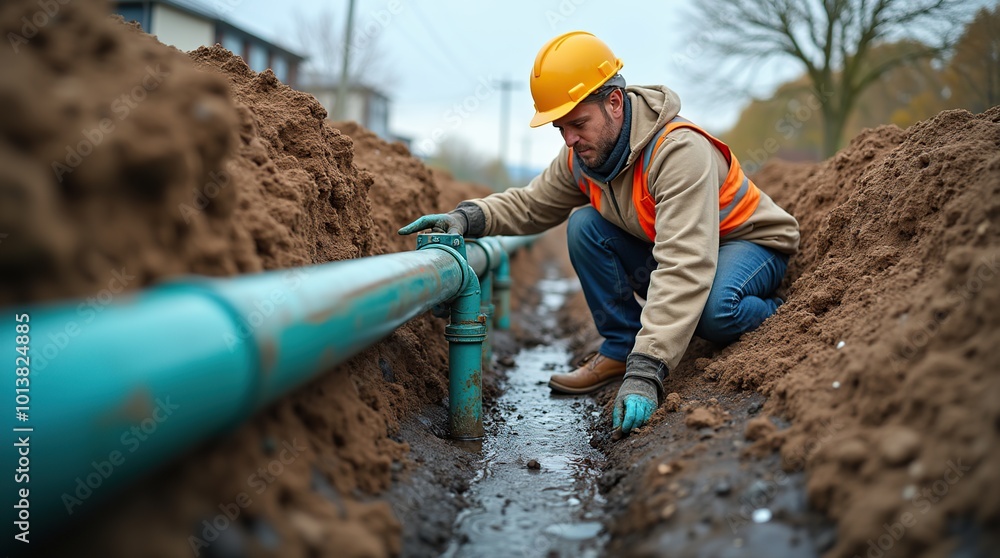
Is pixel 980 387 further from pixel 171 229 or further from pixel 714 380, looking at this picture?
pixel 171 229

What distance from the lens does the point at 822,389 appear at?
2.19 meters

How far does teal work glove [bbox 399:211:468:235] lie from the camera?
130 inches

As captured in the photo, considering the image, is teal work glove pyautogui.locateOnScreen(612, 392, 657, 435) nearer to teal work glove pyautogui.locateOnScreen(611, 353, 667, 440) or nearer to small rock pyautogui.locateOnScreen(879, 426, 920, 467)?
teal work glove pyautogui.locateOnScreen(611, 353, 667, 440)

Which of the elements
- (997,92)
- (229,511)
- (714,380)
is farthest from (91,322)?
(997,92)

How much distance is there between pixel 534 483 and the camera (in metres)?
2.66

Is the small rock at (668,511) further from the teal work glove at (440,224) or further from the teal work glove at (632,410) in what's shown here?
the teal work glove at (440,224)

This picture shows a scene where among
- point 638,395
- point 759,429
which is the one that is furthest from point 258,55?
point 759,429

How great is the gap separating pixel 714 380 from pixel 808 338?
442 mm

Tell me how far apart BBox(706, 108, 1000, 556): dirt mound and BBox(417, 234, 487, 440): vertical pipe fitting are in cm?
101

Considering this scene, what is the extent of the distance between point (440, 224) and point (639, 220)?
37.9 inches

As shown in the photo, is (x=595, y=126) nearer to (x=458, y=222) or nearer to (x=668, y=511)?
(x=458, y=222)

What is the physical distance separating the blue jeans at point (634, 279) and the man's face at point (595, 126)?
1.90ft

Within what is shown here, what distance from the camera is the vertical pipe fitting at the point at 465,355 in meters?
3.04

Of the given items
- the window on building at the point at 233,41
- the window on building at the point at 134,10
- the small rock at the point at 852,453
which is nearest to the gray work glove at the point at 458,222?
the small rock at the point at 852,453
